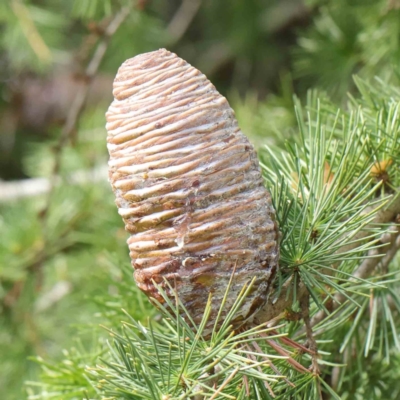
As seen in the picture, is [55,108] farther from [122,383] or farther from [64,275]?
[122,383]

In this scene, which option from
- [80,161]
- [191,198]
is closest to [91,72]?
[80,161]

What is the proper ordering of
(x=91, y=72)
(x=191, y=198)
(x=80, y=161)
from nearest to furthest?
(x=191, y=198)
(x=91, y=72)
(x=80, y=161)

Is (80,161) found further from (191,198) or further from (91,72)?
(191,198)

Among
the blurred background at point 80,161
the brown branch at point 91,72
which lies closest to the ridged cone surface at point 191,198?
the blurred background at point 80,161

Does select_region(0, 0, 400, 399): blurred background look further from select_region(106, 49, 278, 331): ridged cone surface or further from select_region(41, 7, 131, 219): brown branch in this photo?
select_region(106, 49, 278, 331): ridged cone surface

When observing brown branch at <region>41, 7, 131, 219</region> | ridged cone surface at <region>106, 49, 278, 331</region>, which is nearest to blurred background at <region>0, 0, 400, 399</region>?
brown branch at <region>41, 7, 131, 219</region>

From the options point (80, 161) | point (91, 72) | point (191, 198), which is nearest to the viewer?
point (191, 198)

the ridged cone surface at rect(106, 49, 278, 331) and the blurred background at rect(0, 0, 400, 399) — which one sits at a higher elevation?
the blurred background at rect(0, 0, 400, 399)

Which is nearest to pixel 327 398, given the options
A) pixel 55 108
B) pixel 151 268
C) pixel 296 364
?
pixel 296 364

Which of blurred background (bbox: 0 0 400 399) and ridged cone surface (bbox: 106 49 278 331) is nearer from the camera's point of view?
ridged cone surface (bbox: 106 49 278 331)
